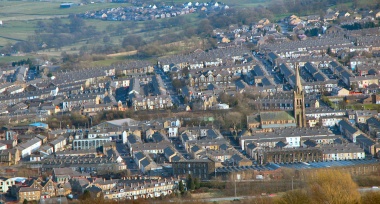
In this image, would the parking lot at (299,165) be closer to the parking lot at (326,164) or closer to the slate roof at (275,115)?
the parking lot at (326,164)

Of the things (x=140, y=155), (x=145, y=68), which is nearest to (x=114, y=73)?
(x=145, y=68)

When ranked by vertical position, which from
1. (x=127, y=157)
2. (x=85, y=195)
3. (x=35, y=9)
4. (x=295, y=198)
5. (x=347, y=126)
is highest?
(x=295, y=198)

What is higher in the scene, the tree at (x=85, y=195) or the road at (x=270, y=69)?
the tree at (x=85, y=195)

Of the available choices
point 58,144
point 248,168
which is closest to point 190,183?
point 248,168

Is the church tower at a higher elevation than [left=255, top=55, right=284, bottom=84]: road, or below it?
higher

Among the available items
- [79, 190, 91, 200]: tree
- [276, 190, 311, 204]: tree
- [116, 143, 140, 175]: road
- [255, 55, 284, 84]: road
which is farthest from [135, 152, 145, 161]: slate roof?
[255, 55, 284, 84]: road

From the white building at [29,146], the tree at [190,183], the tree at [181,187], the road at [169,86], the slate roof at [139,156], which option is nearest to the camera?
the tree at [181,187]

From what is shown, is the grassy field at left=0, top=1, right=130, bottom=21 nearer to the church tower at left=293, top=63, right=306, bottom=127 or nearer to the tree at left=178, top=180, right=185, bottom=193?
the church tower at left=293, top=63, right=306, bottom=127

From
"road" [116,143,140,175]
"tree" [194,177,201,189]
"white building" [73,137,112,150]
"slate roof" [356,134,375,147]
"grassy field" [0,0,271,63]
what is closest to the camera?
"tree" [194,177,201,189]

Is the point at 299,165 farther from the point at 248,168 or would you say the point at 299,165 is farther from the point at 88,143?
the point at 88,143

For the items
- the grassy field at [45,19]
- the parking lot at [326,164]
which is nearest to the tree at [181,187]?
the parking lot at [326,164]

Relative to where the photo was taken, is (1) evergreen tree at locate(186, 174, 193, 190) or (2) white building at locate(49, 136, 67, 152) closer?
(1) evergreen tree at locate(186, 174, 193, 190)

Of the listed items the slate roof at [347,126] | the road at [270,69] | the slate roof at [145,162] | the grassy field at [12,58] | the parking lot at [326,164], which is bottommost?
the grassy field at [12,58]
